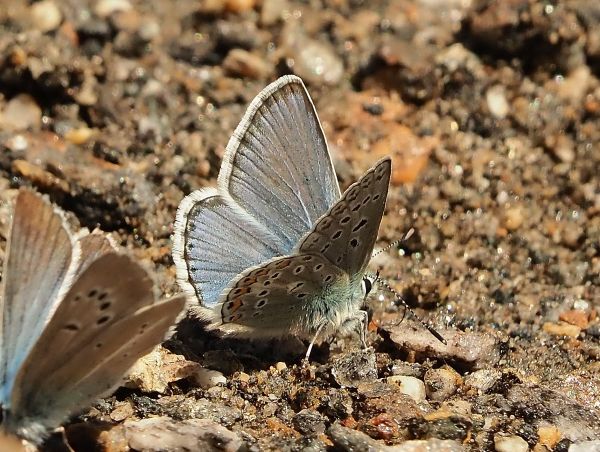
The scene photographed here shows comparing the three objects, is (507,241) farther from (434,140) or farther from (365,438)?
(365,438)

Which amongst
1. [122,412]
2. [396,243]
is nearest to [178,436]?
[122,412]

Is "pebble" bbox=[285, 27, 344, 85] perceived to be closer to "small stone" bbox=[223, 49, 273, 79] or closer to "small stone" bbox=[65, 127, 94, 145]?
"small stone" bbox=[223, 49, 273, 79]

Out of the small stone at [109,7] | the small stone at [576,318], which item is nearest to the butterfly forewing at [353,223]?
the small stone at [576,318]

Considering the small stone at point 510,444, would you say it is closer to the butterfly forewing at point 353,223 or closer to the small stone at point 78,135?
the butterfly forewing at point 353,223

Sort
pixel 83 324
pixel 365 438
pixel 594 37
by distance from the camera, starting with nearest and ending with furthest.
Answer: pixel 83 324, pixel 365 438, pixel 594 37

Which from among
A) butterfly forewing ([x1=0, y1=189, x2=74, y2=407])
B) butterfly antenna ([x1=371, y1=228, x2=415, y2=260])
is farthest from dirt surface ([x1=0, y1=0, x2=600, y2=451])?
butterfly forewing ([x1=0, y1=189, x2=74, y2=407])

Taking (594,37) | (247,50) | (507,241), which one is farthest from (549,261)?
(247,50)

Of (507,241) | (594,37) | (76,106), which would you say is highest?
(594,37)
